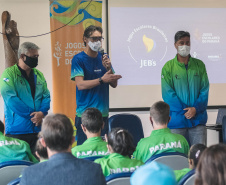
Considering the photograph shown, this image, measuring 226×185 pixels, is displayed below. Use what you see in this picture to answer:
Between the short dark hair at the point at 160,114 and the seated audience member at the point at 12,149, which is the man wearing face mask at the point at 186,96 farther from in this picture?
the seated audience member at the point at 12,149

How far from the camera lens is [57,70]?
605cm

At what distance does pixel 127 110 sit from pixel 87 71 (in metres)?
2.24

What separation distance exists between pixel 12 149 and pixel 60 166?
1.40 metres

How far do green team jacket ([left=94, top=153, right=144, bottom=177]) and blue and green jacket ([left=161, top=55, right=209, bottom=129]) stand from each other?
1.96m

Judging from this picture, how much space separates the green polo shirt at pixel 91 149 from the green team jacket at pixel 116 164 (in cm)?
41

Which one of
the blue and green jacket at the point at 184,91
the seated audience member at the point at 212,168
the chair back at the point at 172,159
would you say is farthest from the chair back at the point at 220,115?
the seated audience member at the point at 212,168

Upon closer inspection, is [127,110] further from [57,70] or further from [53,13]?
[53,13]

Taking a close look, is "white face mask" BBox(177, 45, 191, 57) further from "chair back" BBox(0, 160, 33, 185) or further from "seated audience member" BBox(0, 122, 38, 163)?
"chair back" BBox(0, 160, 33, 185)

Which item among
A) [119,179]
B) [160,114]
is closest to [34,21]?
[160,114]

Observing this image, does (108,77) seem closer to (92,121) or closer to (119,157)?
(92,121)

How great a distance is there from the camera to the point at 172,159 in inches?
112

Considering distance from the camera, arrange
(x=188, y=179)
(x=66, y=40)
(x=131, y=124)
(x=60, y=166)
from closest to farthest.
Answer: (x=60, y=166), (x=188, y=179), (x=131, y=124), (x=66, y=40)

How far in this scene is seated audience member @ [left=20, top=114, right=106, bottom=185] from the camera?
5.99 ft

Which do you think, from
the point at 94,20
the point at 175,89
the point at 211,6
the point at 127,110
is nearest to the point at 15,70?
the point at 175,89
